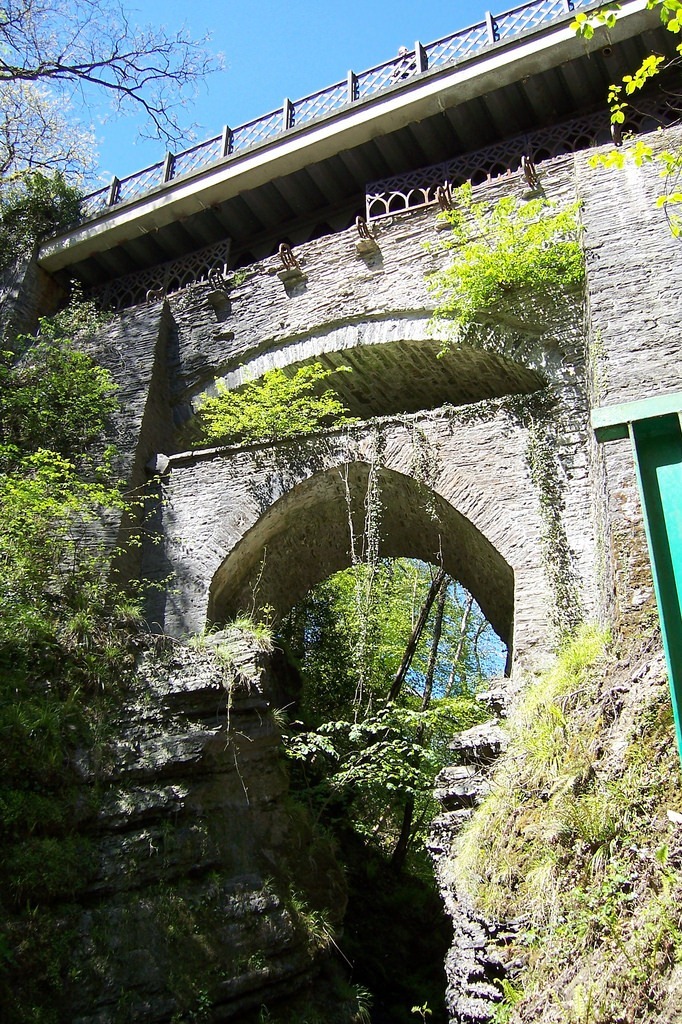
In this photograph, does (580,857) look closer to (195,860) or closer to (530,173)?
(195,860)

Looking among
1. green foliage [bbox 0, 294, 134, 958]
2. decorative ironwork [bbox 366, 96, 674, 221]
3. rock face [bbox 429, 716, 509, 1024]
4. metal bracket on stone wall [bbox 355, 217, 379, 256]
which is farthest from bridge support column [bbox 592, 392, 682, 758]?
metal bracket on stone wall [bbox 355, 217, 379, 256]

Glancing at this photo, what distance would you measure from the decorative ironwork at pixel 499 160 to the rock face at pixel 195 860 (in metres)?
5.97

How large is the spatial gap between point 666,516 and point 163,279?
1012cm

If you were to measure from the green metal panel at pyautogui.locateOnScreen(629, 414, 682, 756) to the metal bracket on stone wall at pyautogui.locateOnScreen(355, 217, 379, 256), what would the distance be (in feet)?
24.1

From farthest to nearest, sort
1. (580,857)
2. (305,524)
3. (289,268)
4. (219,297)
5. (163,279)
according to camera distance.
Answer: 1. (163,279)
2. (219,297)
3. (289,268)
4. (305,524)
5. (580,857)

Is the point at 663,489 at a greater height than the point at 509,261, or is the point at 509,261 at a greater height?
the point at 509,261

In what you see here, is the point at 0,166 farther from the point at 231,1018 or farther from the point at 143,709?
the point at 231,1018

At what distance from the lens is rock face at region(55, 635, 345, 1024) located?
5.46 meters

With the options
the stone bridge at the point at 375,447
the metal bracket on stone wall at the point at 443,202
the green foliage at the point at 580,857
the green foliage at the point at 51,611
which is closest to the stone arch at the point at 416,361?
the stone bridge at the point at 375,447

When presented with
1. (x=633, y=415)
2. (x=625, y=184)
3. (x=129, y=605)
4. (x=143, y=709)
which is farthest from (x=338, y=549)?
(x=633, y=415)

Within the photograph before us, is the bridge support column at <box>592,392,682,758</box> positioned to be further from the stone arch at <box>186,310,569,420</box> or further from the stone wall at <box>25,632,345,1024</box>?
the stone arch at <box>186,310,569,420</box>

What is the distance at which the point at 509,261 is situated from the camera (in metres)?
8.70

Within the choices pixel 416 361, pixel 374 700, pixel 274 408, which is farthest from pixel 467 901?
pixel 416 361

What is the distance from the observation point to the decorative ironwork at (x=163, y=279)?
1160 cm
